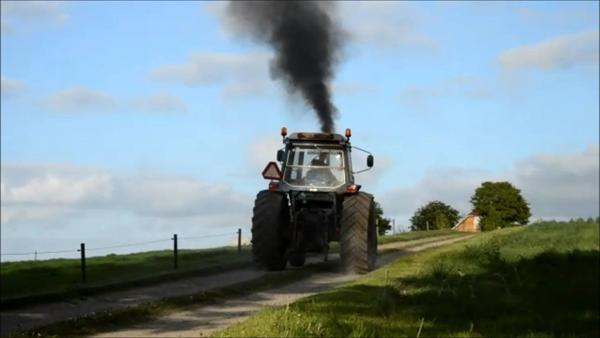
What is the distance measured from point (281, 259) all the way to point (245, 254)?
689cm

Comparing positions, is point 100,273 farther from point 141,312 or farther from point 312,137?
point 141,312

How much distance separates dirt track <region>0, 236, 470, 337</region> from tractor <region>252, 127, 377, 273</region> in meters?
0.71

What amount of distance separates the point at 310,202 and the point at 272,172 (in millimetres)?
1223

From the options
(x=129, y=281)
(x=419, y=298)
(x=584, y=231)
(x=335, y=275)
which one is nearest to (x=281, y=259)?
(x=335, y=275)

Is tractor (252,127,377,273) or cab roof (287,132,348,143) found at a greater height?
cab roof (287,132,348,143)

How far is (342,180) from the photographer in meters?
21.5

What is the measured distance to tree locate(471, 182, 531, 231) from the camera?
2897 cm

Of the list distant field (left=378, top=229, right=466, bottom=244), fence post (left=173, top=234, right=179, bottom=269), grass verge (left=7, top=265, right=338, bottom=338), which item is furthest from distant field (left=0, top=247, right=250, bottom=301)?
distant field (left=378, top=229, right=466, bottom=244)

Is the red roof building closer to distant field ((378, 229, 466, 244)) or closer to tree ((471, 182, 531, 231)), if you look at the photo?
tree ((471, 182, 531, 231))

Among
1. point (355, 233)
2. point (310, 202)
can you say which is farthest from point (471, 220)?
point (355, 233)

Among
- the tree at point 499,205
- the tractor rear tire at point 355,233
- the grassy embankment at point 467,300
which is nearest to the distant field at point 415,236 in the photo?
the tree at point 499,205

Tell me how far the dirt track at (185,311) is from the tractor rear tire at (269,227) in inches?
19.7

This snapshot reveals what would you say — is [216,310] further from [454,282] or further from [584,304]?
[584,304]

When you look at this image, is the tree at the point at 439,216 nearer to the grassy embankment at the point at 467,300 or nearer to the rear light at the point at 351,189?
the grassy embankment at the point at 467,300
